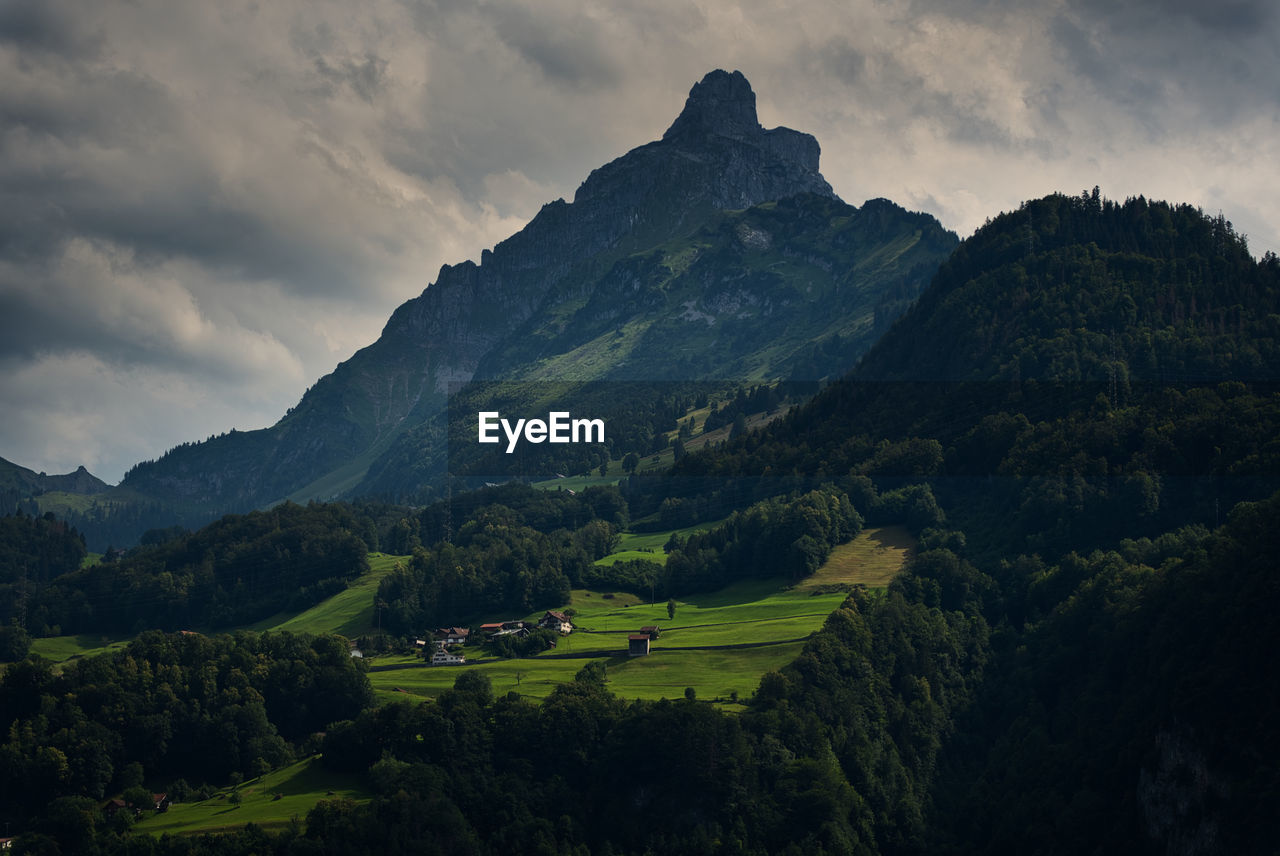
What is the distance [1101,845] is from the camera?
103500mm

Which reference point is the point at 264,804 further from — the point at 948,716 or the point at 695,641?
the point at 948,716

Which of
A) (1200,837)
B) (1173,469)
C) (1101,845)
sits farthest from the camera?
(1173,469)

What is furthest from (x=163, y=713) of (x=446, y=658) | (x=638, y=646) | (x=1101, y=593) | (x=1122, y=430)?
(x=1122, y=430)

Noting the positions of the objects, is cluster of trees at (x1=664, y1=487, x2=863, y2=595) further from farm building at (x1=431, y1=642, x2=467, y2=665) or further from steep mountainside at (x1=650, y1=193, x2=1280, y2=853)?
farm building at (x1=431, y1=642, x2=467, y2=665)

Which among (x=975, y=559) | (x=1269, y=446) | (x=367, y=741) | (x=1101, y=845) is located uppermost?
(x=1269, y=446)

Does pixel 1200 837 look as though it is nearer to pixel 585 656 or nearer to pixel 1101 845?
pixel 1101 845

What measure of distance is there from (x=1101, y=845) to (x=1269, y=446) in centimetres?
6403

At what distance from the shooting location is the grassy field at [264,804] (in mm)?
108125

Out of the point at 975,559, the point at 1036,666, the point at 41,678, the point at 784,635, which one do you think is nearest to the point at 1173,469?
the point at 975,559

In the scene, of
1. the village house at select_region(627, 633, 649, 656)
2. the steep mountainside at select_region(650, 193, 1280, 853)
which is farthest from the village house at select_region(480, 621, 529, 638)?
the steep mountainside at select_region(650, 193, 1280, 853)

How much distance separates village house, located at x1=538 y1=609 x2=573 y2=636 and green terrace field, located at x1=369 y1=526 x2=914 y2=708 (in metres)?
1.32

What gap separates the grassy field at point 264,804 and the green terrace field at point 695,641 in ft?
63.0

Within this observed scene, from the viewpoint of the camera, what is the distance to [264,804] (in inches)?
4456

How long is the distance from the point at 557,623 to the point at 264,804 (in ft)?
211
